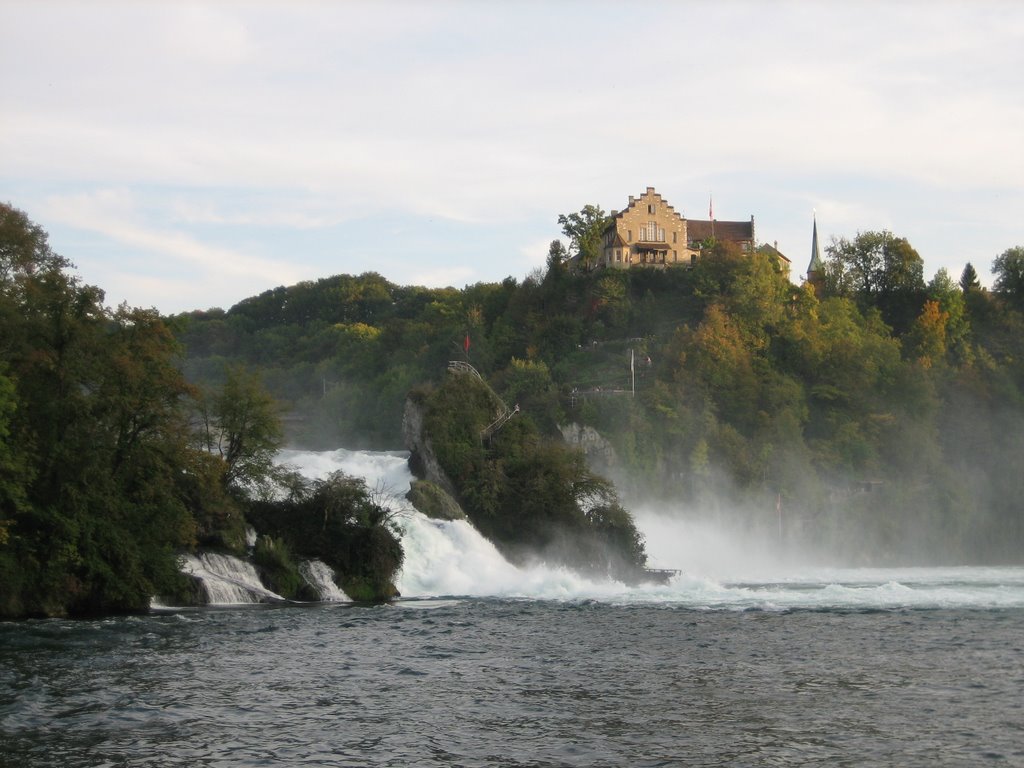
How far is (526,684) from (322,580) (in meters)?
19.4

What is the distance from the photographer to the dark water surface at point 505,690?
24.5 m

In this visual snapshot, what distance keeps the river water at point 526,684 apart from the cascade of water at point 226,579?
1784 mm

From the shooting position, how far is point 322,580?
4941cm

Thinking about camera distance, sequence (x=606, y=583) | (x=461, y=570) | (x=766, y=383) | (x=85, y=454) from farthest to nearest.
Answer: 1. (x=766, y=383)
2. (x=606, y=583)
3. (x=461, y=570)
4. (x=85, y=454)

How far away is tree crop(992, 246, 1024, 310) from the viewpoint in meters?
121

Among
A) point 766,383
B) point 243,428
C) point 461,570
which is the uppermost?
point 766,383

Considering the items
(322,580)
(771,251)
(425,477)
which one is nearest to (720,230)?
(771,251)

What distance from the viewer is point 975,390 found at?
102562 mm

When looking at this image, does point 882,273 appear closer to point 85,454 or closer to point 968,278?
point 968,278

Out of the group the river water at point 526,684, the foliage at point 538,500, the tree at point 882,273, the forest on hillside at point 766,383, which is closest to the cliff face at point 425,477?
the foliage at point 538,500

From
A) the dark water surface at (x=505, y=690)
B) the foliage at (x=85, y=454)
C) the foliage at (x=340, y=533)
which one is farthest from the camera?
the foliage at (x=340, y=533)

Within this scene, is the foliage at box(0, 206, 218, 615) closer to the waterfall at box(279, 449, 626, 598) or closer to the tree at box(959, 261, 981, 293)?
the waterfall at box(279, 449, 626, 598)

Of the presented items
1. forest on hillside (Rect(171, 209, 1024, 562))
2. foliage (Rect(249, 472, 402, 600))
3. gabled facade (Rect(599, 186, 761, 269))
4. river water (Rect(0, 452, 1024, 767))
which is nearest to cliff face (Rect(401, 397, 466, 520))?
foliage (Rect(249, 472, 402, 600))

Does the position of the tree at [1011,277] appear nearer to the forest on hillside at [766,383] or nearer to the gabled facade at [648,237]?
the forest on hillside at [766,383]
